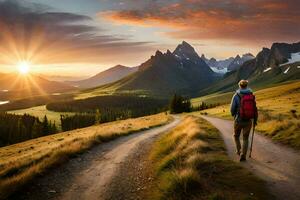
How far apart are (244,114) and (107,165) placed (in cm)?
779

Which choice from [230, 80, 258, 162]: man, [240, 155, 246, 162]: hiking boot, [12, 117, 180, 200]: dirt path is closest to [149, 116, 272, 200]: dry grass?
[240, 155, 246, 162]: hiking boot

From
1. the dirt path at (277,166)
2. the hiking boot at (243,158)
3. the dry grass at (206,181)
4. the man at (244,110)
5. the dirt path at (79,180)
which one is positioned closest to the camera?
the dry grass at (206,181)

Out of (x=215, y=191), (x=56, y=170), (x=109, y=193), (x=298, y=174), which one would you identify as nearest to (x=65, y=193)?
(x=109, y=193)

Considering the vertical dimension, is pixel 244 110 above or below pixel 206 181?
above

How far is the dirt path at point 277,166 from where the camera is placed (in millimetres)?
11632

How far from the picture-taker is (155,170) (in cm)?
1586

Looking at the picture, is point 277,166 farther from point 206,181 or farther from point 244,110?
point 206,181

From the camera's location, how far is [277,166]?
596 inches

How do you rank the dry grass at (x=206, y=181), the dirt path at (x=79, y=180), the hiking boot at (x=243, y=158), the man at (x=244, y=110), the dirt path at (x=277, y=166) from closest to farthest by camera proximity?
the dry grass at (x=206, y=181) → the dirt path at (x=277, y=166) → the dirt path at (x=79, y=180) → the man at (x=244, y=110) → the hiking boot at (x=243, y=158)

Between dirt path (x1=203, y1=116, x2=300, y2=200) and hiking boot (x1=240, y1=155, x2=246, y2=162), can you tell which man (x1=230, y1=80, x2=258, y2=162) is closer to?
hiking boot (x1=240, y1=155, x2=246, y2=162)

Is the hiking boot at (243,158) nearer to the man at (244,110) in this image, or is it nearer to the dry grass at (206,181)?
the man at (244,110)

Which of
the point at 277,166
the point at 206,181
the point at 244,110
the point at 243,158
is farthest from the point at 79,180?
the point at 277,166

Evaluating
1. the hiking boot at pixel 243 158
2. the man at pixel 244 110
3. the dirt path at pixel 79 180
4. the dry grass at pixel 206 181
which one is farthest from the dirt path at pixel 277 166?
the dirt path at pixel 79 180

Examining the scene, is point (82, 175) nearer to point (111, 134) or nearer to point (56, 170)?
point (56, 170)
